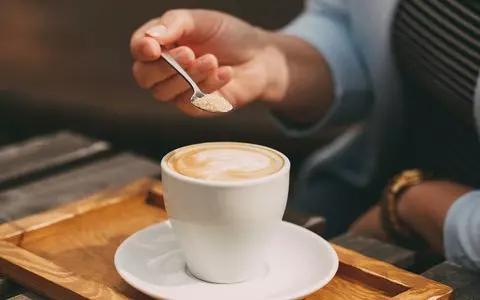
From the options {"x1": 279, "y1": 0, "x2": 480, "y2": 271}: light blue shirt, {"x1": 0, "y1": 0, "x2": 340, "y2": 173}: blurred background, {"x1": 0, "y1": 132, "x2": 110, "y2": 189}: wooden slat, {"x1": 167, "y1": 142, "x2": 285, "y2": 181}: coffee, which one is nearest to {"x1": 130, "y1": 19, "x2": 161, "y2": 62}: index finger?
{"x1": 167, "y1": 142, "x2": 285, "y2": 181}: coffee

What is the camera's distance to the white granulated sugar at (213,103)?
27.2 inches

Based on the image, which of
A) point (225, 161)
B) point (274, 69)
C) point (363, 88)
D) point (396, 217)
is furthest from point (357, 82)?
point (225, 161)

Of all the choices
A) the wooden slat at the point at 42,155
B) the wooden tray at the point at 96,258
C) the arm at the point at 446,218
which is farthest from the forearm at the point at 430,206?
the wooden slat at the point at 42,155

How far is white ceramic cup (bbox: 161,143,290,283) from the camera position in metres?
0.58

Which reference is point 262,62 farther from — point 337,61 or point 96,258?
point 96,258

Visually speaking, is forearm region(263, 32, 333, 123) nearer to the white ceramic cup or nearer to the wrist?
the wrist

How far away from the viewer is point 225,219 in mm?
588

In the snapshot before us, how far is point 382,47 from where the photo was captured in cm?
101

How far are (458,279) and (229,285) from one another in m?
0.21

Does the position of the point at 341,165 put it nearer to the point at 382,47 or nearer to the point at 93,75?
the point at 382,47

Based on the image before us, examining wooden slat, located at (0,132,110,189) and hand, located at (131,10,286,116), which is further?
wooden slat, located at (0,132,110,189)

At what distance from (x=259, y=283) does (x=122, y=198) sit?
23cm

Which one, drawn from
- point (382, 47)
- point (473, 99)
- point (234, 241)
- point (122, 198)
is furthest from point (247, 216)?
point (382, 47)

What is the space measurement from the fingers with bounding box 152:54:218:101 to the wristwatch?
25 centimetres
